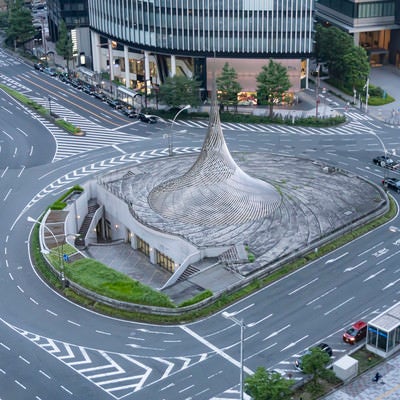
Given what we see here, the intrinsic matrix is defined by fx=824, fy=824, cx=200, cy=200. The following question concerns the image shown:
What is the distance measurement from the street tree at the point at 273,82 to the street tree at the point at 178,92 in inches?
635

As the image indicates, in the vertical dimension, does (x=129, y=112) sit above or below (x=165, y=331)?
above

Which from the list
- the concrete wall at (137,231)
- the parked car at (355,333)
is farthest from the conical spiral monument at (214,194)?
the parked car at (355,333)

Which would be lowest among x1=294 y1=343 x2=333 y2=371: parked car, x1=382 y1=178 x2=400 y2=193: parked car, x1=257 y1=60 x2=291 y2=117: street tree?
x1=294 y1=343 x2=333 y2=371: parked car

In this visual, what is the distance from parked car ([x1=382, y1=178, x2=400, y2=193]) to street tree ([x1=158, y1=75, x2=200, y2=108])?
57.3 m

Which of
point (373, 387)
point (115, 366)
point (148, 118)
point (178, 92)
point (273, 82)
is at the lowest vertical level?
point (373, 387)

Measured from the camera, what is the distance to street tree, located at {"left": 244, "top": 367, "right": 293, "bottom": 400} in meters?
86.7

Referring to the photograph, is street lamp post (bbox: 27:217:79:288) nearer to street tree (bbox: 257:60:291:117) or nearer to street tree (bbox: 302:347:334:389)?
street tree (bbox: 302:347:334:389)

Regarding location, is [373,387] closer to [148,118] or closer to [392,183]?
[392,183]

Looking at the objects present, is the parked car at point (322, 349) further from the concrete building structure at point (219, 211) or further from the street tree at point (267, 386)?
the concrete building structure at point (219, 211)

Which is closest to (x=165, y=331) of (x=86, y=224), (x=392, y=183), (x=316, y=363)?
(x=316, y=363)

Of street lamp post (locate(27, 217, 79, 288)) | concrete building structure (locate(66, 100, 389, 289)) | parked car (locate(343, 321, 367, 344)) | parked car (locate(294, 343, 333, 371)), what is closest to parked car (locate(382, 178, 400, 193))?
concrete building structure (locate(66, 100, 389, 289))

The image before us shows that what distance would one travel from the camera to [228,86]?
625ft

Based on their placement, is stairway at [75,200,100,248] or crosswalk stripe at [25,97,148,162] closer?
stairway at [75,200,100,248]

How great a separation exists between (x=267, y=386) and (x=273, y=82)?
363 ft
